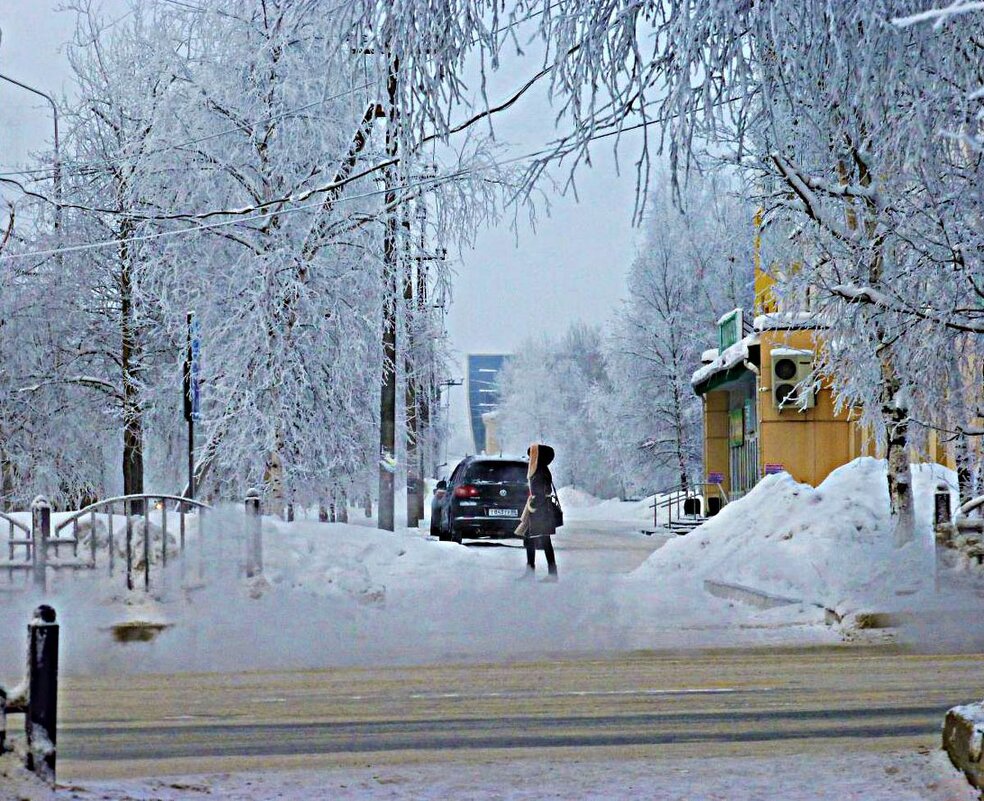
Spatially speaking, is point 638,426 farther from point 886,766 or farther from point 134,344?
point 886,766

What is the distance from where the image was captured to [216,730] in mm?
8359

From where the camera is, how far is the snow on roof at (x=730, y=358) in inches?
1443

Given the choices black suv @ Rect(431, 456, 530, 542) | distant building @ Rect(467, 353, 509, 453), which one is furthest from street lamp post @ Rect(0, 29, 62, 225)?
distant building @ Rect(467, 353, 509, 453)

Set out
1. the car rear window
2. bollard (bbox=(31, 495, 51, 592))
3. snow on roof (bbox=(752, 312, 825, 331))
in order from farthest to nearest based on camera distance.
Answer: the car rear window, snow on roof (bbox=(752, 312, 825, 331)), bollard (bbox=(31, 495, 51, 592))

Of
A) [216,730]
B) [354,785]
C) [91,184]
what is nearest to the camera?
[354,785]

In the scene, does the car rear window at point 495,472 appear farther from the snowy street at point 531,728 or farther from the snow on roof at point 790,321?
the snowy street at point 531,728

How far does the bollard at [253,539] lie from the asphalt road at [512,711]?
15.2 feet

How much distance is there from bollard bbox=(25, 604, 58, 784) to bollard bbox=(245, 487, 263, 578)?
954cm

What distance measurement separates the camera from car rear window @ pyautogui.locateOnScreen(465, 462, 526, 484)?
28016 millimetres

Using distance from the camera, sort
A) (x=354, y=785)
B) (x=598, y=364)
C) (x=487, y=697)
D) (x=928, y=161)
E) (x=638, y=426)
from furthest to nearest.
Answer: (x=598, y=364) → (x=638, y=426) → (x=487, y=697) → (x=928, y=161) → (x=354, y=785)

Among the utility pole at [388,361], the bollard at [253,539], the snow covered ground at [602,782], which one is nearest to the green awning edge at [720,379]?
the utility pole at [388,361]

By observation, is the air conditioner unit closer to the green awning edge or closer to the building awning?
the building awning

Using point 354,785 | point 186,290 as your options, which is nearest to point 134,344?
point 186,290

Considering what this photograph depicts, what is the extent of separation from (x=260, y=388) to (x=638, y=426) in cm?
3345
